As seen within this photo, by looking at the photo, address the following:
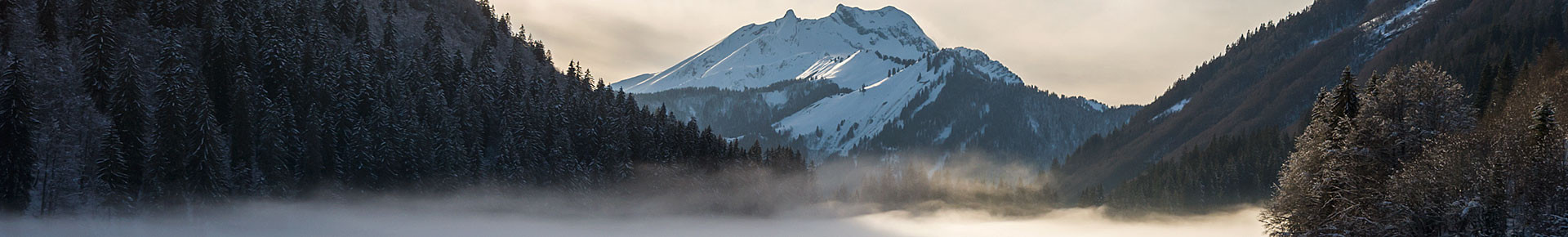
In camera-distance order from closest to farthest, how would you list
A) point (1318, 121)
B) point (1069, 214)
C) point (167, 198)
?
point (1318, 121) → point (167, 198) → point (1069, 214)

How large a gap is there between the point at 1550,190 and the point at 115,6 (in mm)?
107037

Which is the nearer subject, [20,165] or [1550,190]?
[1550,190]

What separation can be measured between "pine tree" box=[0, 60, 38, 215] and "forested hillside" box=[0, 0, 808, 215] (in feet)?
0.38

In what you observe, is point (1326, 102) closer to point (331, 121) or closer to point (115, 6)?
point (331, 121)

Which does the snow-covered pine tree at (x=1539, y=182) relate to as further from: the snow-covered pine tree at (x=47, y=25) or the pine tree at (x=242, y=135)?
the snow-covered pine tree at (x=47, y=25)

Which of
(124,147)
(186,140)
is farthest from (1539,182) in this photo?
(124,147)

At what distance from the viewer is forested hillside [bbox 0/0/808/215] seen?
76562 mm

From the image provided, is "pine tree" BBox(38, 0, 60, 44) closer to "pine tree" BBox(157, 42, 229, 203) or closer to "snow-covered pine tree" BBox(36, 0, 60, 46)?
"snow-covered pine tree" BBox(36, 0, 60, 46)

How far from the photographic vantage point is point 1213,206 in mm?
160250

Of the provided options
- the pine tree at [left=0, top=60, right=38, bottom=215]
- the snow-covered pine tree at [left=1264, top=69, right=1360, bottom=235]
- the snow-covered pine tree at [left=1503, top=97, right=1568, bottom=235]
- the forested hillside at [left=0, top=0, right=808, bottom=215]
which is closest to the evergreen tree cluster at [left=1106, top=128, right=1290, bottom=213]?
the forested hillside at [left=0, top=0, right=808, bottom=215]

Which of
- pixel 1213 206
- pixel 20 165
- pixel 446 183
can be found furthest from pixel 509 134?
pixel 1213 206

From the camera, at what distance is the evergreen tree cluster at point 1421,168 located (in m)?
42.9

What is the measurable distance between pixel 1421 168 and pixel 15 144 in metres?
93.5

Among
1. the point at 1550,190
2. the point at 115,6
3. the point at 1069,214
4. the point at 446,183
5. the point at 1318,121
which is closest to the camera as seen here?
the point at 1550,190
